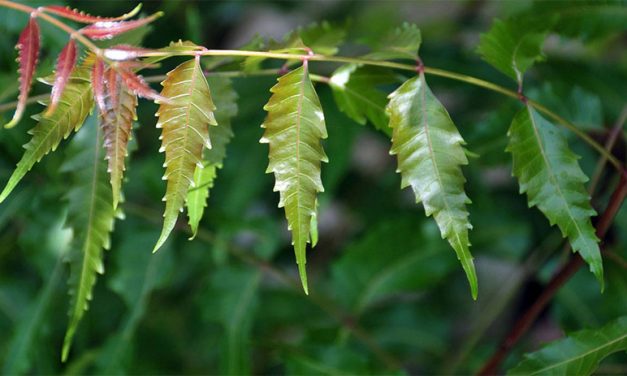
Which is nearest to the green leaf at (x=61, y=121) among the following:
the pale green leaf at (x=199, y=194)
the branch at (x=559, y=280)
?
the pale green leaf at (x=199, y=194)

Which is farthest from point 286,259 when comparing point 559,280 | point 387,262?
point 559,280

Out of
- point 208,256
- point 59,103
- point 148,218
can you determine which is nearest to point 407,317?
point 208,256

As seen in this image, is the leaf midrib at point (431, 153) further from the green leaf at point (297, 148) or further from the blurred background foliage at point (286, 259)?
the blurred background foliage at point (286, 259)

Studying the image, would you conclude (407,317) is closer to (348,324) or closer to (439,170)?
(348,324)

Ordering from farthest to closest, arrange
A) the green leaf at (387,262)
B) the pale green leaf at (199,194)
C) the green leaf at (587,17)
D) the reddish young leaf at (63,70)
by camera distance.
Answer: the green leaf at (387,262)
the green leaf at (587,17)
the pale green leaf at (199,194)
the reddish young leaf at (63,70)

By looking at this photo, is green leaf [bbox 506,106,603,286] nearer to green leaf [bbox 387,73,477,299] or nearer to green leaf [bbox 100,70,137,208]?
green leaf [bbox 387,73,477,299]

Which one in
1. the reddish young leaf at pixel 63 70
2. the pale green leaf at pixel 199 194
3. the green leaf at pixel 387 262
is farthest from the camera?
the green leaf at pixel 387 262

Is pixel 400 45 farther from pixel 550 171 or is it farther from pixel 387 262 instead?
pixel 387 262
